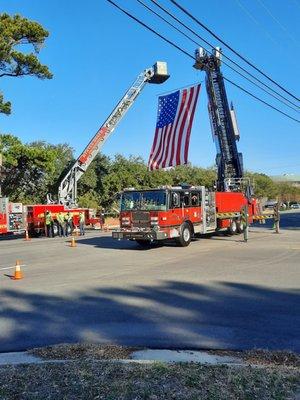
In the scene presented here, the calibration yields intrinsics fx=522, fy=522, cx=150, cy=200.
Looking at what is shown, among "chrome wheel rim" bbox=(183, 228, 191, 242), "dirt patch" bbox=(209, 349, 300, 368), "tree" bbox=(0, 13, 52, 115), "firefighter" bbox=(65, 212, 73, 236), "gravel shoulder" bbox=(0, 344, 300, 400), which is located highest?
"tree" bbox=(0, 13, 52, 115)

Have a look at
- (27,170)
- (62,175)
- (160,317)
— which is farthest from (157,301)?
(62,175)

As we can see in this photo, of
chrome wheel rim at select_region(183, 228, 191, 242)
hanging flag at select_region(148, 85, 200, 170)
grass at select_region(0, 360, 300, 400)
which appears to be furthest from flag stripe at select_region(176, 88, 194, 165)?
grass at select_region(0, 360, 300, 400)

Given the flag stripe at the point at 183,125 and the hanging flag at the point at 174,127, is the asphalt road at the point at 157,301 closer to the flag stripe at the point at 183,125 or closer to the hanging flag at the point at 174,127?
the flag stripe at the point at 183,125

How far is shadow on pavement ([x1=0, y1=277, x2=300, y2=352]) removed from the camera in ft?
21.9

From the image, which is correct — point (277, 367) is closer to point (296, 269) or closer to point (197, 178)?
point (296, 269)

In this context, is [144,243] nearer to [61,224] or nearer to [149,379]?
[61,224]

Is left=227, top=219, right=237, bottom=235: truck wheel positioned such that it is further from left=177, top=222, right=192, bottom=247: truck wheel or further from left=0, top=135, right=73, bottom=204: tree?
left=0, top=135, right=73, bottom=204: tree

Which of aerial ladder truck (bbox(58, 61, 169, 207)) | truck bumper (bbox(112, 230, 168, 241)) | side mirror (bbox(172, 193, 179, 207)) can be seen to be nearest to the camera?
truck bumper (bbox(112, 230, 168, 241))

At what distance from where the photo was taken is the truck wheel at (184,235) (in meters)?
19.7

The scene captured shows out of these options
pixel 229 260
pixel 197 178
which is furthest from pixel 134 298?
pixel 197 178

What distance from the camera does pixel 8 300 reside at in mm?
9594

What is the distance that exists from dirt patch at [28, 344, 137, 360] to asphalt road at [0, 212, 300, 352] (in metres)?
0.51

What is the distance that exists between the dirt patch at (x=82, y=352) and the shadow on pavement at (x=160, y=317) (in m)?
0.51

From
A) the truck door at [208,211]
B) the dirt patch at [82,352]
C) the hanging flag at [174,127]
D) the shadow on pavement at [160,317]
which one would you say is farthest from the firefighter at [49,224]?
the dirt patch at [82,352]
